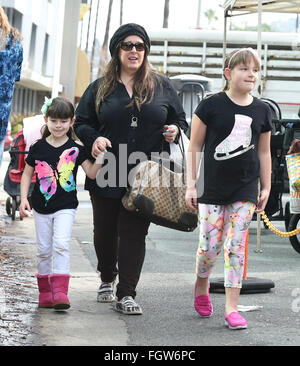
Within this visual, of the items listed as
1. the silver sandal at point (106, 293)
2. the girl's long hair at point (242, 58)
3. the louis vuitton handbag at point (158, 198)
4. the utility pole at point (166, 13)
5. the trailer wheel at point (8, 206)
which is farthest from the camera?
the utility pole at point (166, 13)

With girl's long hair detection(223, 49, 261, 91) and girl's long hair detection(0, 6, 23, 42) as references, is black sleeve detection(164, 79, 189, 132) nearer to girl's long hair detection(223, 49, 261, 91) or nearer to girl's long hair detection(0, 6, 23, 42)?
girl's long hair detection(223, 49, 261, 91)

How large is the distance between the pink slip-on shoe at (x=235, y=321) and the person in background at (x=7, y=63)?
189 centimetres

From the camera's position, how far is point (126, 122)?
625 centimetres

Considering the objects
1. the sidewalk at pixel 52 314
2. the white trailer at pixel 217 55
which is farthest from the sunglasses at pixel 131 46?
the white trailer at pixel 217 55

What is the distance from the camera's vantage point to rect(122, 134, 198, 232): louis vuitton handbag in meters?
6.06

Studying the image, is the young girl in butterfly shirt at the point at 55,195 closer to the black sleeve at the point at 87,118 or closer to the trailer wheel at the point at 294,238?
the black sleeve at the point at 87,118

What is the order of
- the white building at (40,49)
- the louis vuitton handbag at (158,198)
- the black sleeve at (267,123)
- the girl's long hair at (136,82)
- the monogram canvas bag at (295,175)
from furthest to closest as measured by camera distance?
1. the white building at (40,49)
2. the monogram canvas bag at (295,175)
3. the girl's long hair at (136,82)
4. the louis vuitton handbag at (158,198)
5. the black sleeve at (267,123)

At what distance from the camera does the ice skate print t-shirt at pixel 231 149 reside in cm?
582

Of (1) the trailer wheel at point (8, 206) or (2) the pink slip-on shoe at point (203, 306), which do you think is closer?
(2) the pink slip-on shoe at point (203, 306)

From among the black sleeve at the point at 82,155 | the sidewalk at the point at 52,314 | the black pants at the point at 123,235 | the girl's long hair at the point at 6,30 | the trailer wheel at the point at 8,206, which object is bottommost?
the sidewalk at the point at 52,314

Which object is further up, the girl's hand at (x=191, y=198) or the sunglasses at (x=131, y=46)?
the sunglasses at (x=131, y=46)

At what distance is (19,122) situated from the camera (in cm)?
3681

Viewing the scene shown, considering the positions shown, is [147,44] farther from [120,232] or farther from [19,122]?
[19,122]
